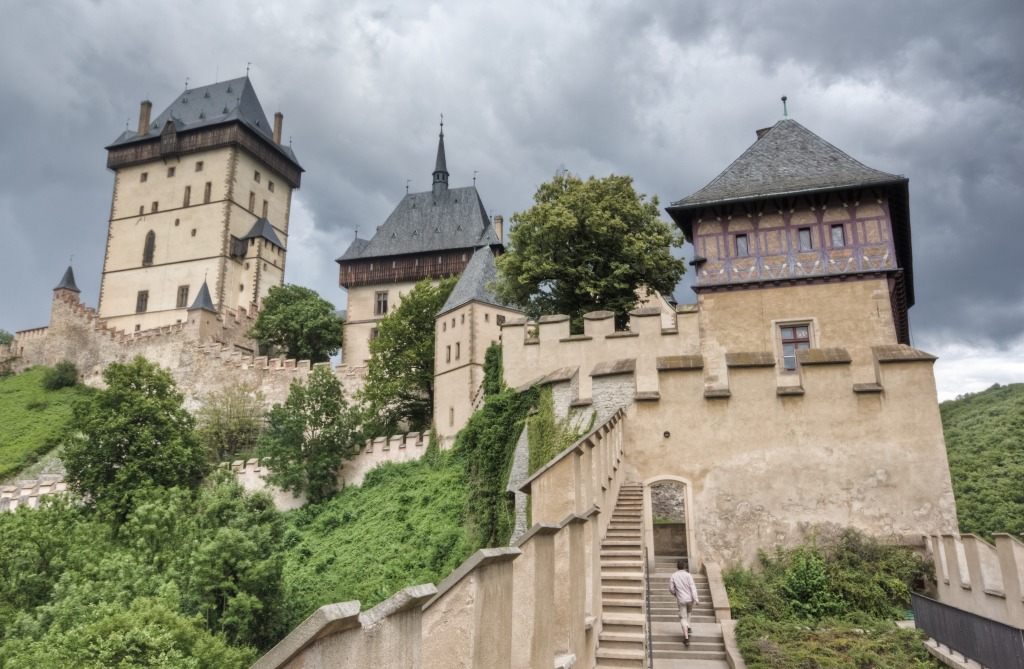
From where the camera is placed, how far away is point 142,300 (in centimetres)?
5134

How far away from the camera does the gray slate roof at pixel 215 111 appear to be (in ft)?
179

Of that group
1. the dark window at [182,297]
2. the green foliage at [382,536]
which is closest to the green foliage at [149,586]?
the green foliage at [382,536]

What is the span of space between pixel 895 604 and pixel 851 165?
1091cm

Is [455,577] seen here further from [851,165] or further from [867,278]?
[851,165]

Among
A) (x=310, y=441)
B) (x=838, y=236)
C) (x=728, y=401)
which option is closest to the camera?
(x=728, y=401)

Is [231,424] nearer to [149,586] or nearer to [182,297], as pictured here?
[149,586]

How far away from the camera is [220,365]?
3906cm

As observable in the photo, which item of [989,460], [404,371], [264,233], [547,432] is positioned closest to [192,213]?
[264,233]

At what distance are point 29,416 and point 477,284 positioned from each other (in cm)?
2769

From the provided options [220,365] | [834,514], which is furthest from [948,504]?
[220,365]

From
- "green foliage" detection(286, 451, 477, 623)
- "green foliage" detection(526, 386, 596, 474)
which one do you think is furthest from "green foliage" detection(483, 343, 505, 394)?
"green foliage" detection(286, 451, 477, 623)

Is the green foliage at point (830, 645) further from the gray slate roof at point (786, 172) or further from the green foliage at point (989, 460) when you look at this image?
the green foliage at point (989, 460)

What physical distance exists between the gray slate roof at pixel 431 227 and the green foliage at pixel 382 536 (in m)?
19.6

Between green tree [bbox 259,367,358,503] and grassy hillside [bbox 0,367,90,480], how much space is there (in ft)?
47.4
